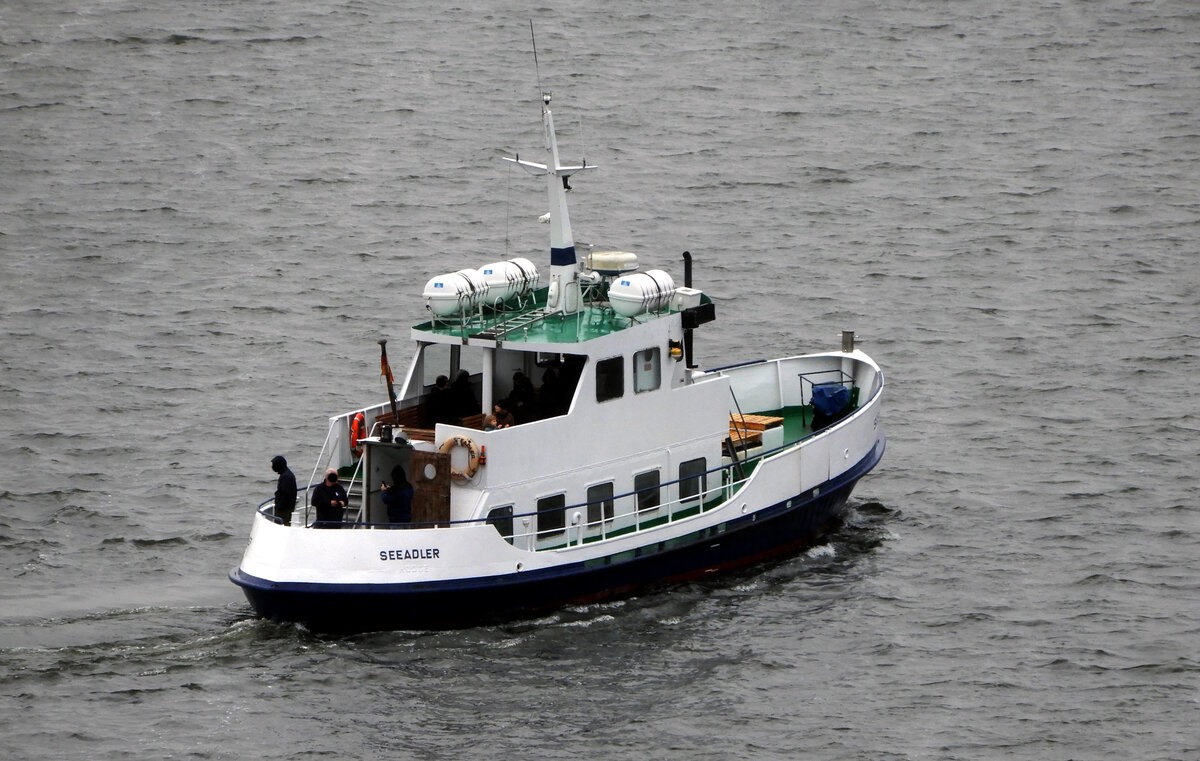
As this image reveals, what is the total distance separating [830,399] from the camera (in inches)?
1236

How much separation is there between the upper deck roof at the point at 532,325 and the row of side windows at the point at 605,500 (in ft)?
7.62

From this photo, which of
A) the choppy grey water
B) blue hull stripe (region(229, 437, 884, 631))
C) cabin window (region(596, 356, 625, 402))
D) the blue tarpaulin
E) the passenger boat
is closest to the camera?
the choppy grey water

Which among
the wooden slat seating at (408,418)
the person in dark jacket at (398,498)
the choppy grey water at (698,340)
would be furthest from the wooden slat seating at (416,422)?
the choppy grey water at (698,340)

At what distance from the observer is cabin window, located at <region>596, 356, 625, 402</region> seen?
27.5 meters

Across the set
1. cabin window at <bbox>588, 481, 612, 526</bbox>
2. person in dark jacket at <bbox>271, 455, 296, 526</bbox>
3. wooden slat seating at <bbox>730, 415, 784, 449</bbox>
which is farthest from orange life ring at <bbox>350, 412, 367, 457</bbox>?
wooden slat seating at <bbox>730, 415, 784, 449</bbox>

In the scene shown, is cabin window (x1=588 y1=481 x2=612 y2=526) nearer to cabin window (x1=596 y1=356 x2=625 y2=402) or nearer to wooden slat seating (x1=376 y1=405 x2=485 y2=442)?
cabin window (x1=596 y1=356 x2=625 y2=402)

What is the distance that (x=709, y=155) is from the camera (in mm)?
53812

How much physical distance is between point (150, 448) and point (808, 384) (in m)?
12.6

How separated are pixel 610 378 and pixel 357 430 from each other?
3932 millimetres

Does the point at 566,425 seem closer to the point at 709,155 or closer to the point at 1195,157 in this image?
the point at 709,155

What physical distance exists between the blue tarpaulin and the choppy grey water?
2.09m

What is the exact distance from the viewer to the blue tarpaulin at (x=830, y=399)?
31.4 meters

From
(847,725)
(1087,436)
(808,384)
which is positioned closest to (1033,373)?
(1087,436)

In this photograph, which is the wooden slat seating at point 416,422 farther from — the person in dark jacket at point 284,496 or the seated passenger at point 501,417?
the person in dark jacket at point 284,496
